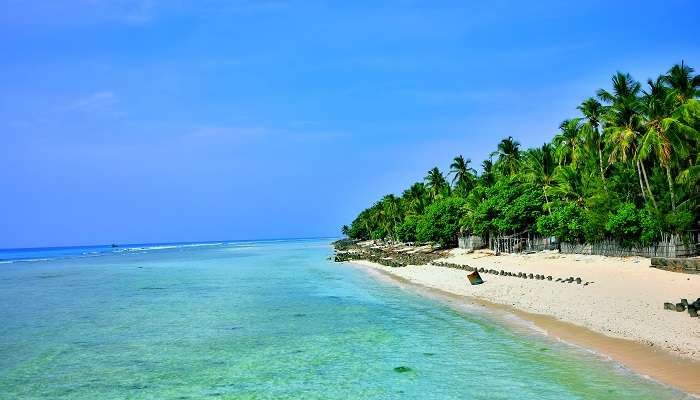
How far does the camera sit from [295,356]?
55.3ft

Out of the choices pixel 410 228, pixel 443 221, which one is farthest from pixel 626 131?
pixel 410 228

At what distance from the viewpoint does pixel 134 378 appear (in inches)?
583

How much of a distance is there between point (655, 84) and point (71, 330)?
129ft

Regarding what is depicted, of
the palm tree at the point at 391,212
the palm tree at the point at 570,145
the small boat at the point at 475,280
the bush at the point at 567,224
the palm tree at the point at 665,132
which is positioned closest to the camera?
the small boat at the point at 475,280

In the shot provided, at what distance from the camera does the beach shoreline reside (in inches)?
513

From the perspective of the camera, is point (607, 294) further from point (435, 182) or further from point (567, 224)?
point (435, 182)

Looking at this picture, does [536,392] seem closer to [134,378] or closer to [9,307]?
[134,378]

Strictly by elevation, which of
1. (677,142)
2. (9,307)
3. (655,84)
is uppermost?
(655,84)

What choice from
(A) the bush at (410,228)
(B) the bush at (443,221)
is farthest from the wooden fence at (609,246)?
(A) the bush at (410,228)

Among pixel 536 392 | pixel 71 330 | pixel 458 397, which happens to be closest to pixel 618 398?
pixel 536 392

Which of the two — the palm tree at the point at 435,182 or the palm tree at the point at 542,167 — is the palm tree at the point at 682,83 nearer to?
the palm tree at the point at 542,167

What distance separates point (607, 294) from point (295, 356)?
13.7 metres

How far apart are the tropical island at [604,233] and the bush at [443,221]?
7.2 inches

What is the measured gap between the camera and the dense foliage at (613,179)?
Answer: 111 feet
